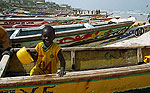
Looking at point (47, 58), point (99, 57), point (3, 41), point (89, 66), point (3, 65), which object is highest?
point (3, 41)

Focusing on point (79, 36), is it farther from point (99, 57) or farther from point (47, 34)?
point (47, 34)

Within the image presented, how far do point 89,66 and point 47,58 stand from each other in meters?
1.67

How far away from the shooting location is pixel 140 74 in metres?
2.26

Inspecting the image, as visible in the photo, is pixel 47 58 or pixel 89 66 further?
pixel 89 66

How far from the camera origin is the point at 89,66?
3.51 m

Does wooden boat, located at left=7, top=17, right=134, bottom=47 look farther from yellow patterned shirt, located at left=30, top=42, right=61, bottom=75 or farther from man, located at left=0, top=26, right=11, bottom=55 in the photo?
yellow patterned shirt, located at left=30, top=42, right=61, bottom=75

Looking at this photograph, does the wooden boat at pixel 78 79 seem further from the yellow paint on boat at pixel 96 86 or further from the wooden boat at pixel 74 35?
the wooden boat at pixel 74 35

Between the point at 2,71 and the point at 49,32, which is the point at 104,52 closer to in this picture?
the point at 49,32

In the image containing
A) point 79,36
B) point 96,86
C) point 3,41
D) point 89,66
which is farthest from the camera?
point 79,36

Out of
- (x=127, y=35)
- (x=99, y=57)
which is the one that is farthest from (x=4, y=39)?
(x=127, y=35)

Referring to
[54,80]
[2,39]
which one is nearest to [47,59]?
[54,80]

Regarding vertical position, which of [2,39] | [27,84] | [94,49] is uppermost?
[2,39]

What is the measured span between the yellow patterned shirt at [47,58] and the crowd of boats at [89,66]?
34cm

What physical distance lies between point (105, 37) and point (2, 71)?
14.4 feet
